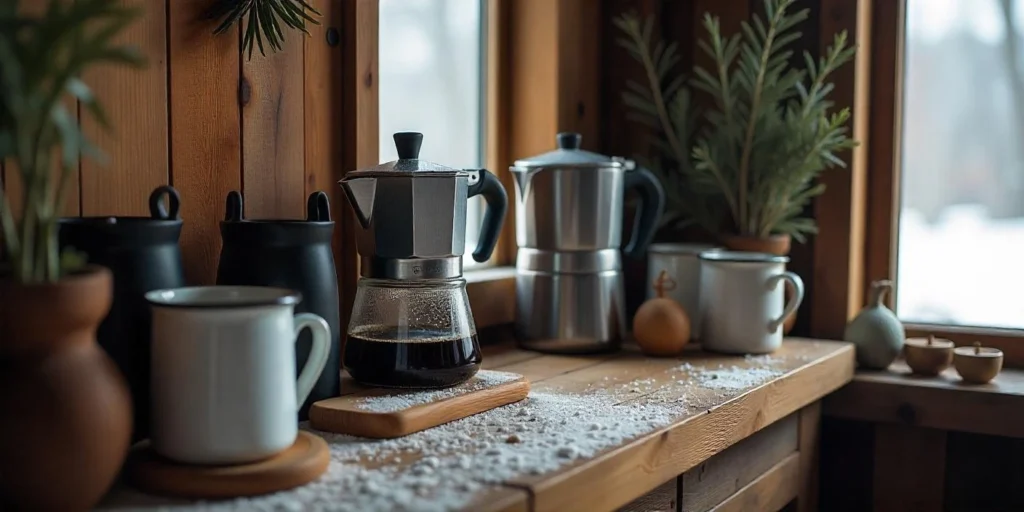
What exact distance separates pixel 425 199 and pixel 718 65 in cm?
80

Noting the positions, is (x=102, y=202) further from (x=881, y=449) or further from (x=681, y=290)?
(x=881, y=449)

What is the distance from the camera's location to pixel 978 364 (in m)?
1.48

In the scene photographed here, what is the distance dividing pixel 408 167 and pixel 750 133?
73 cm

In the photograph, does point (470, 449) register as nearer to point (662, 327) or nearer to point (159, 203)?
point (159, 203)

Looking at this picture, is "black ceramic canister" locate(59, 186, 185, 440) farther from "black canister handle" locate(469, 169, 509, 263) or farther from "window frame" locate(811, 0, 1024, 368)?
"window frame" locate(811, 0, 1024, 368)

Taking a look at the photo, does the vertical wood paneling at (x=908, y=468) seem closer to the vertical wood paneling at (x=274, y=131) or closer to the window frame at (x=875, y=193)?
the window frame at (x=875, y=193)

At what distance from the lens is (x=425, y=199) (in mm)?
1162

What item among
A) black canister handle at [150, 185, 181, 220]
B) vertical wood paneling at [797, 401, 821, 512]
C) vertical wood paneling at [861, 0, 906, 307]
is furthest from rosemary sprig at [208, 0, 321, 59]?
vertical wood paneling at [861, 0, 906, 307]

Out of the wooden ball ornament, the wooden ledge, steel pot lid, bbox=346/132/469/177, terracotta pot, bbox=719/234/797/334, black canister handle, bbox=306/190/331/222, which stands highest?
steel pot lid, bbox=346/132/469/177

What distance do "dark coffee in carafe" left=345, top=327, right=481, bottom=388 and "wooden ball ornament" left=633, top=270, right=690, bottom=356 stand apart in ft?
1.31

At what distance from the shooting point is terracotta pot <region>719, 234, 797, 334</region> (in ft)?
5.43

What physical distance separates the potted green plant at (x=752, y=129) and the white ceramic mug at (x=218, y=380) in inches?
37.8

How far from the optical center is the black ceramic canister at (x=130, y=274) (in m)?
0.89

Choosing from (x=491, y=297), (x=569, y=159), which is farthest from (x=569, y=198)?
(x=491, y=297)
